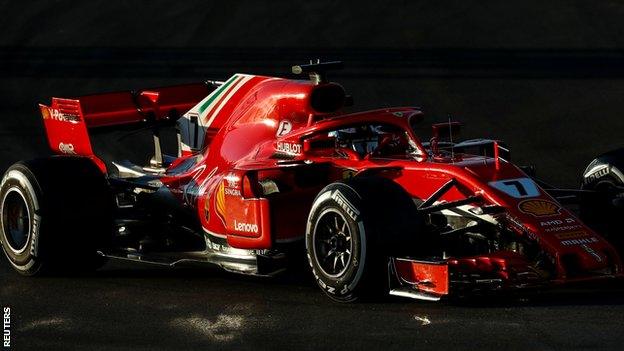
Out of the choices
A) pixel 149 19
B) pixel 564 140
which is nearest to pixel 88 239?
pixel 564 140

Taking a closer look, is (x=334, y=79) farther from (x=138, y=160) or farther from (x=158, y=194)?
(x=158, y=194)

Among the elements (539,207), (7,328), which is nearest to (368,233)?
(539,207)

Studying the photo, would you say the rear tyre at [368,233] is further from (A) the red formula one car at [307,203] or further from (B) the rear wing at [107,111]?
(B) the rear wing at [107,111]

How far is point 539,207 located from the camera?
432 inches

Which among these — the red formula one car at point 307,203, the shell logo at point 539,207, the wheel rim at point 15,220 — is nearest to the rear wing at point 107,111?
the red formula one car at point 307,203

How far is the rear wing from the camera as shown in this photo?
14391mm

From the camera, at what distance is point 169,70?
964 inches

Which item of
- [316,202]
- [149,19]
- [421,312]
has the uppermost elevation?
[149,19]

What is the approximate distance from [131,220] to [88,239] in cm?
53

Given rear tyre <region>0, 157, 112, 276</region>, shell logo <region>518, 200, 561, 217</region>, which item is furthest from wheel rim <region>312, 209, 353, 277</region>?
rear tyre <region>0, 157, 112, 276</region>

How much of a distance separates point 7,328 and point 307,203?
8.61 feet

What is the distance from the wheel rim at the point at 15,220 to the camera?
1301 cm

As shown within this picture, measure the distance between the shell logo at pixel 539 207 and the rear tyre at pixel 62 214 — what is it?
381 centimetres

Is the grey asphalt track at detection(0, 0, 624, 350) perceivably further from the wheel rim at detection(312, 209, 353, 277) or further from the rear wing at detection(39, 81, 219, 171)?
the rear wing at detection(39, 81, 219, 171)
